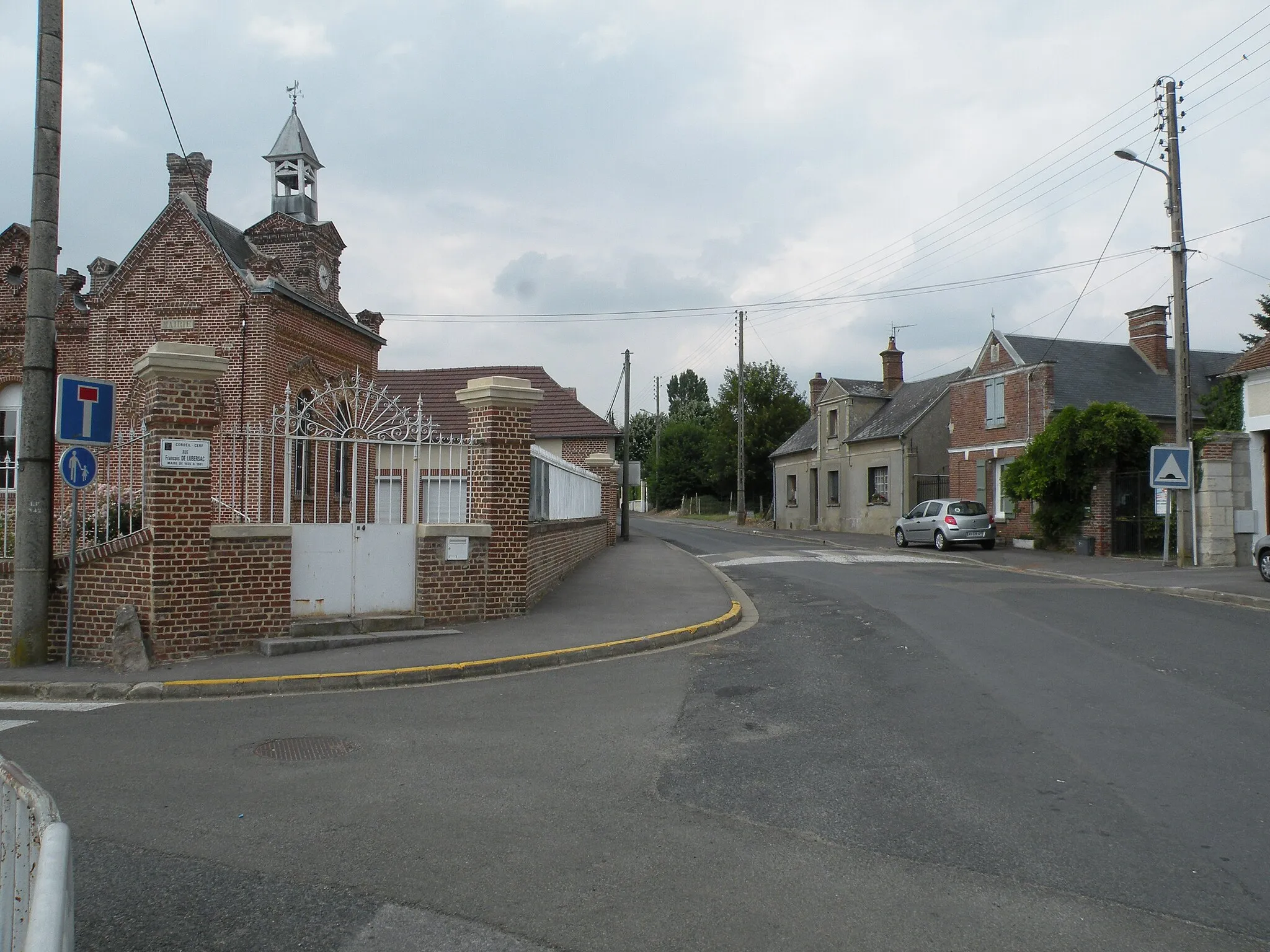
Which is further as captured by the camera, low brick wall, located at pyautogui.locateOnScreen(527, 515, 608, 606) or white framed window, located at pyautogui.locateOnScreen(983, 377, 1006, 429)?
white framed window, located at pyautogui.locateOnScreen(983, 377, 1006, 429)

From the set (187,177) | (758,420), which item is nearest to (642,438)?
(758,420)

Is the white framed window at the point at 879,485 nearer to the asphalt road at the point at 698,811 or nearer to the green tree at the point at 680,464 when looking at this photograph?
the green tree at the point at 680,464

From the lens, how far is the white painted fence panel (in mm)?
14625

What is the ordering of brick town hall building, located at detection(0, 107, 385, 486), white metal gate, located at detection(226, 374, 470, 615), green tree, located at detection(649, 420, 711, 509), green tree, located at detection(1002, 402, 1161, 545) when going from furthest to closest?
green tree, located at detection(649, 420, 711, 509), green tree, located at detection(1002, 402, 1161, 545), brick town hall building, located at detection(0, 107, 385, 486), white metal gate, located at detection(226, 374, 470, 615)

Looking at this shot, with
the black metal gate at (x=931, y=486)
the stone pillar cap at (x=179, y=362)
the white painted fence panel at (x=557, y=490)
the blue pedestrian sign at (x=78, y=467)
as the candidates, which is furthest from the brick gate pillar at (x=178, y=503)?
the black metal gate at (x=931, y=486)

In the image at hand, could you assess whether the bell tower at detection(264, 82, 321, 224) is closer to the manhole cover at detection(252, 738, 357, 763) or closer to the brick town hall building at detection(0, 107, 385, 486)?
the brick town hall building at detection(0, 107, 385, 486)

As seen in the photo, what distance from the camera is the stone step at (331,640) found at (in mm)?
9969

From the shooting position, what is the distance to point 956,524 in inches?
1065

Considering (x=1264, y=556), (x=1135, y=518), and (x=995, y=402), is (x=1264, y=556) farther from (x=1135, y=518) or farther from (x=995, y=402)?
(x=995, y=402)

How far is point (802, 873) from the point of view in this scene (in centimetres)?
414

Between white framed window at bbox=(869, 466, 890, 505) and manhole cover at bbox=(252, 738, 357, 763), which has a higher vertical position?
white framed window at bbox=(869, 466, 890, 505)

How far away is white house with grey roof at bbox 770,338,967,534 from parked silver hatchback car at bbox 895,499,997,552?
856cm

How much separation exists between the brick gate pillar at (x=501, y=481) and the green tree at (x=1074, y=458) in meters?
17.3

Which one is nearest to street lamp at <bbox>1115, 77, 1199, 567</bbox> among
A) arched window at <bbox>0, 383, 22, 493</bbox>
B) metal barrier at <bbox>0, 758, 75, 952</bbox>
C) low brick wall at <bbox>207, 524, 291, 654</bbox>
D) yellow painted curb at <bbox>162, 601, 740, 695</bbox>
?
yellow painted curb at <bbox>162, 601, 740, 695</bbox>
